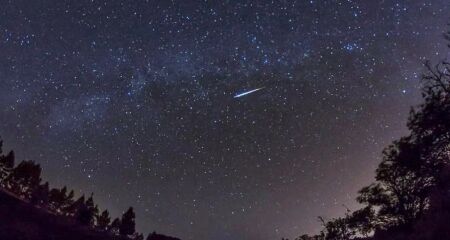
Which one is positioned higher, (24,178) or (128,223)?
(24,178)

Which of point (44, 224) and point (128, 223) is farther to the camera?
point (128, 223)

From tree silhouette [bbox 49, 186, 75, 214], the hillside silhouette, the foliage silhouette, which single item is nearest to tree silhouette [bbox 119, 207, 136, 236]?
the hillside silhouette

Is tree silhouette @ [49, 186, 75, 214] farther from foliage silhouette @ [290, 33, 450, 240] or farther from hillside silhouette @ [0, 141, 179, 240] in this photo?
foliage silhouette @ [290, 33, 450, 240]

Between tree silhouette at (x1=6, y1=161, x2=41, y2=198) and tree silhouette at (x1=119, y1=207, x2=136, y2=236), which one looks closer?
tree silhouette at (x1=119, y1=207, x2=136, y2=236)

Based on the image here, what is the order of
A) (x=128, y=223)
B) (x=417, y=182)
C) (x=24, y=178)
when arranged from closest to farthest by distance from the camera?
(x=417, y=182) < (x=128, y=223) < (x=24, y=178)

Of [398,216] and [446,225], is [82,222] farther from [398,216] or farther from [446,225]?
[446,225]

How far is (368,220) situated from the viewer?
3522 centimetres

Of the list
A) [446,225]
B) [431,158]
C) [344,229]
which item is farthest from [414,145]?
[344,229]

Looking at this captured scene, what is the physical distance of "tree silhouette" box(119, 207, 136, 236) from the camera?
174ft

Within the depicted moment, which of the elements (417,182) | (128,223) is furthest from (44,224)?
(417,182)

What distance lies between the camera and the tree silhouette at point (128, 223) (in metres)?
53.2

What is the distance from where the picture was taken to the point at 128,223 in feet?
181

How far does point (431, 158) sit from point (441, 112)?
4051 mm

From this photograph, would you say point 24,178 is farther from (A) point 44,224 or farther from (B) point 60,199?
(A) point 44,224
